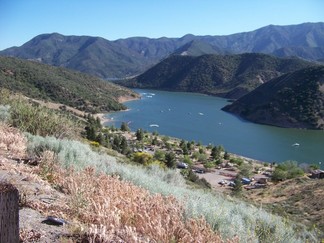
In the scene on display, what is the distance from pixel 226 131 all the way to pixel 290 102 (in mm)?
23782

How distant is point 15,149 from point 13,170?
1650 millimetres

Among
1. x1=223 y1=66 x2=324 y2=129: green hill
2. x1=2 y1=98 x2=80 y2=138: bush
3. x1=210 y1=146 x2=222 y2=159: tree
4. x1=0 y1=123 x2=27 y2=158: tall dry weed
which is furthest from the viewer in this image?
x1=223 y1=66 x2=324 y2=129: green hill

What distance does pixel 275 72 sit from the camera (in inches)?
6560

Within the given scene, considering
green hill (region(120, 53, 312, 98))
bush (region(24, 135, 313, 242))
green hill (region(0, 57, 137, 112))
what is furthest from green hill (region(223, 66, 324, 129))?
bush (region(24, 135, 313, 242))

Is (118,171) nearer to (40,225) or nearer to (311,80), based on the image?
(40,225)

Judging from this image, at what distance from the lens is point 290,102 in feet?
314

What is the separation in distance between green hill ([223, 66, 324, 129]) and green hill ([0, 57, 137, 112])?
35.9 metres

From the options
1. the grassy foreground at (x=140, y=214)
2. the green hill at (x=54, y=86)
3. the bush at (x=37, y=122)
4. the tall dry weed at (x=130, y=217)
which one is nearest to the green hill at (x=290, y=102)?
the green hill at (x=54, y=86)

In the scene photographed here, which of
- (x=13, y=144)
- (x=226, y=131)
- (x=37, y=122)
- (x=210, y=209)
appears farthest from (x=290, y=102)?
(x=210, y=209)

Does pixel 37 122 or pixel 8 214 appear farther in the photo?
pixel 37 122

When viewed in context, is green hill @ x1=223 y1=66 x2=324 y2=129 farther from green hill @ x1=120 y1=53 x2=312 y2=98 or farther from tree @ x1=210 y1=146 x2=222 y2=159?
green hill @ x1=120 y1=53 x2=312 y2=98

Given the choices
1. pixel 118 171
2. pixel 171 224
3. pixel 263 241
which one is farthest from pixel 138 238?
pixel 118 171

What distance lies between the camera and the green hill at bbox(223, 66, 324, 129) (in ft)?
291

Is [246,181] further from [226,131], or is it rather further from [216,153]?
[226,131]
